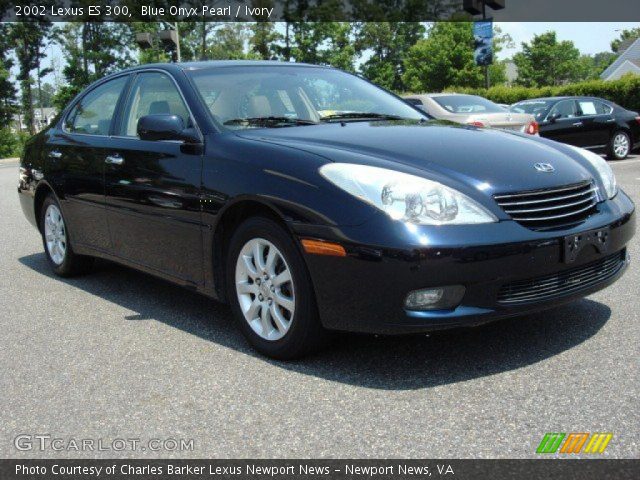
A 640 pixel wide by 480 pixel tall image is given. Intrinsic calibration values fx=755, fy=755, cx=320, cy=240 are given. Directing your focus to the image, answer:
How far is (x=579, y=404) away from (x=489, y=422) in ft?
1.37

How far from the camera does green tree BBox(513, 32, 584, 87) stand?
6912 centimetres

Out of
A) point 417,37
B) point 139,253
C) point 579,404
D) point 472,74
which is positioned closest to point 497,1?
point 139,253

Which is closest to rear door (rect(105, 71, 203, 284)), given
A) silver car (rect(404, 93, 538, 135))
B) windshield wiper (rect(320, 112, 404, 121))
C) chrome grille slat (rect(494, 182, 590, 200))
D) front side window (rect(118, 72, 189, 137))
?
front side window (rect(118, 72, 189, 137))

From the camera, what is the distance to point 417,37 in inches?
2820

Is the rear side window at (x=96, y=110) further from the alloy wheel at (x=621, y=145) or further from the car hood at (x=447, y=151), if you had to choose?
the alloy wheel at (x=621, y=145)

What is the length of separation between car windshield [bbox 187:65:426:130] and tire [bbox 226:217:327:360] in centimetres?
80

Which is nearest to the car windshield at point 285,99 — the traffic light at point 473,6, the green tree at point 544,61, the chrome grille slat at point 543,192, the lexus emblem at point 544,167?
the lexus emblem at point 544,167

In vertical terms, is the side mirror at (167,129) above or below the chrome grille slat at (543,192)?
above

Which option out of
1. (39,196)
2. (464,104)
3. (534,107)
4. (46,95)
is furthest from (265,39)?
(46,95)

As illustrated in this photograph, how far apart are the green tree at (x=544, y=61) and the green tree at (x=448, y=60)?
1599 cm

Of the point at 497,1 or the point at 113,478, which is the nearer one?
the point at 113,478

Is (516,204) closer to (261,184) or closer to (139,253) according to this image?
(261,184)

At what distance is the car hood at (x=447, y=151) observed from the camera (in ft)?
11.6

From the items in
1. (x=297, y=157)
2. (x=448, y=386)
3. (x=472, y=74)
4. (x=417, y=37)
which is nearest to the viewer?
(x=448, y=386)
